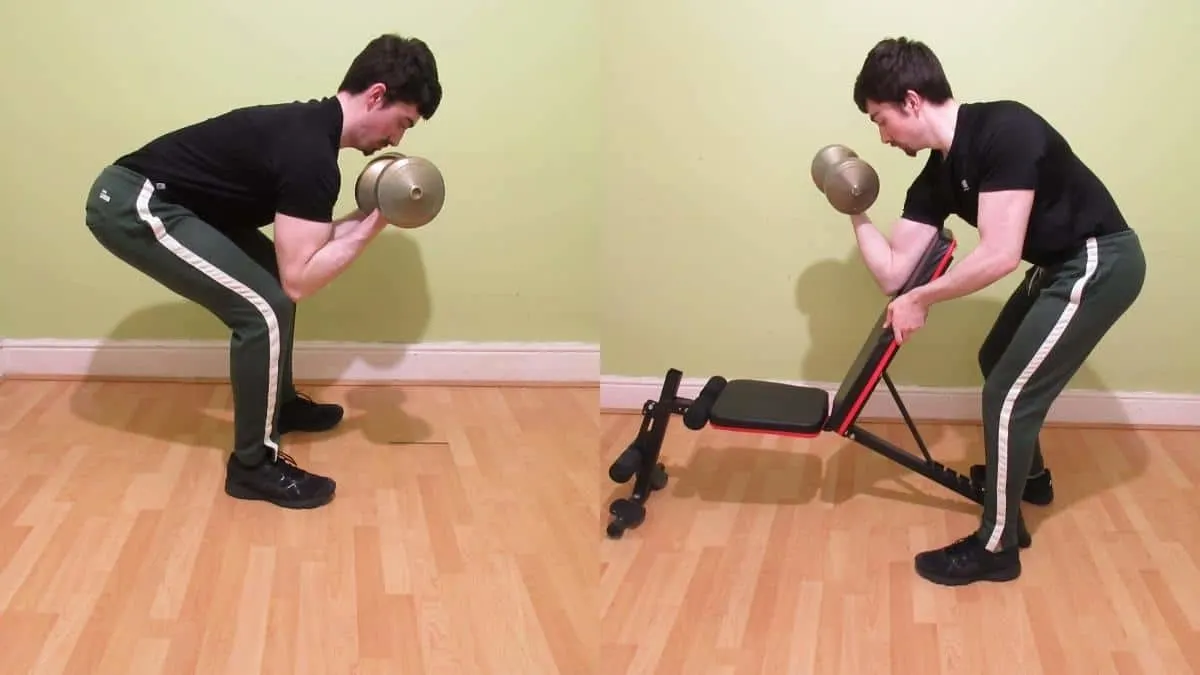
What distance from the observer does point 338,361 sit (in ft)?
9.98

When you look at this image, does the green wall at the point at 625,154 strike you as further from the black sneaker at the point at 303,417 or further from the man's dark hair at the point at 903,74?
the man's dark hair at the point at 903,74

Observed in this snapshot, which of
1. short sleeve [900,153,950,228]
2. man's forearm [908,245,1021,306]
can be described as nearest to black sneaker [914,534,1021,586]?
man's forearm [908,245,1021,306]

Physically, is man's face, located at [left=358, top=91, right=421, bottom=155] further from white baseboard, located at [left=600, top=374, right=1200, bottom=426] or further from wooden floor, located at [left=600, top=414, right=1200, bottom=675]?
white baseboard, located at [left=600, top=374, right=1200, bottom=426]

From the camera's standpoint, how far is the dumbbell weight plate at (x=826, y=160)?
2387 mm

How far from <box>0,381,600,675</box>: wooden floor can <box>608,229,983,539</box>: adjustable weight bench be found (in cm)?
15

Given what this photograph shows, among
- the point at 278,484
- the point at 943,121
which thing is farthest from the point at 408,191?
the point at 943,121

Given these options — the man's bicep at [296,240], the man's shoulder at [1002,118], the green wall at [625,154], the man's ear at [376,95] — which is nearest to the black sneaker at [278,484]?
the man's bicep at [296,240]

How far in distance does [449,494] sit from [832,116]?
54.6 inches

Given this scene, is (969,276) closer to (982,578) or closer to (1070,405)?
→ (982,578)

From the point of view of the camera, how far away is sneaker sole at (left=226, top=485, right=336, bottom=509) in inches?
91.4

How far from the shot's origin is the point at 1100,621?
198 centimetres

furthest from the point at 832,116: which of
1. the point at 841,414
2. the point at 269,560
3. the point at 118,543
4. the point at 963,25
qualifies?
the point at 118,543

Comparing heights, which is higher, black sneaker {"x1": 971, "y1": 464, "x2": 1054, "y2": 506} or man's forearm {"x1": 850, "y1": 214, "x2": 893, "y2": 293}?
man's forearm {"x1": 850, "y1": 214, "x2": 893, "y2": 293}

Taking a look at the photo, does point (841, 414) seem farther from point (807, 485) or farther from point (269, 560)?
point (269, 560)
